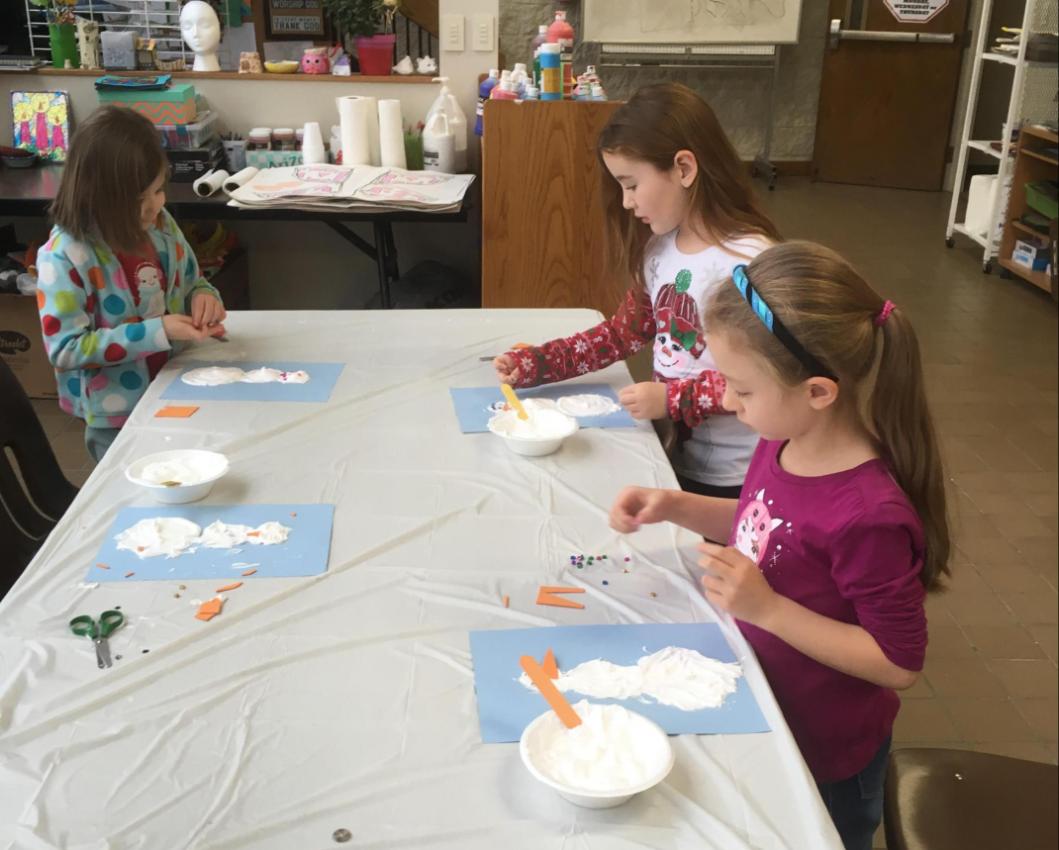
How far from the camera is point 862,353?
106cm

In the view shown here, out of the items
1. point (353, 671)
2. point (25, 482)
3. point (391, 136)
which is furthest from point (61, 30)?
point (353, 671)

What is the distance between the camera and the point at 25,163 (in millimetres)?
3430

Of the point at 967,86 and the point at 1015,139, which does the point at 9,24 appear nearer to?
the point at 1015,139

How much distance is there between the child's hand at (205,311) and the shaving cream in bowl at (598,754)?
125 centimetres

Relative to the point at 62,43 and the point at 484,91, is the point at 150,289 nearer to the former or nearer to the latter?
the point at 484,91

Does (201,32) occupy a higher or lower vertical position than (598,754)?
higher

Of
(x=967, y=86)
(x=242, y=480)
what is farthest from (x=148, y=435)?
(x=967, y=86)

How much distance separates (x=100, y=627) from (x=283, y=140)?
8.64 feet

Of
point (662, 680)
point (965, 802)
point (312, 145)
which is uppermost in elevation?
point (312, 145)

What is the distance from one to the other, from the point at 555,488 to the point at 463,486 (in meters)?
0.13

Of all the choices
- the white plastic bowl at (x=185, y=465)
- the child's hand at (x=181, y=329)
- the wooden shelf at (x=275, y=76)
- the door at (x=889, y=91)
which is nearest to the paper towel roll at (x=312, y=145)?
the wooden shelf at (x=275, y=76)

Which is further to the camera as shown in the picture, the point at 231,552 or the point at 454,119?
the point at 454,119

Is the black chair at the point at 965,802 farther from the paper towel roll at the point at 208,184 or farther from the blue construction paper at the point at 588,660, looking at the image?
the paper towel roll at the point at 208,184

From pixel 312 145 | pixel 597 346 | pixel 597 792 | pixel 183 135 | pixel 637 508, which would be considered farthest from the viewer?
pixel 312 145
